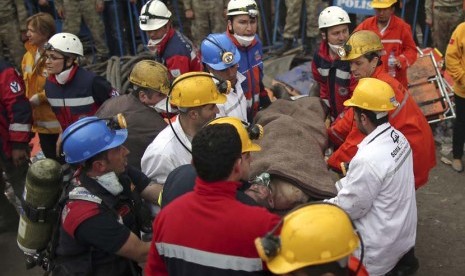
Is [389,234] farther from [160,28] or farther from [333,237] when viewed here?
[160,28]

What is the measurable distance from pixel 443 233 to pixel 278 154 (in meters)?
2.32

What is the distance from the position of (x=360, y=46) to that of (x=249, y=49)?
1.37 meters

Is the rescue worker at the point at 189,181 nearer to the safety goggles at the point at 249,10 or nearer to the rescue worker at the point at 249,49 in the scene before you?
the rescue worker at the point at 249,49

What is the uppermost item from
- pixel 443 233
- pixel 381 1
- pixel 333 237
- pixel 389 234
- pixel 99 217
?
pixel 381 1

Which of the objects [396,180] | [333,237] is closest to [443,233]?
[396,180]

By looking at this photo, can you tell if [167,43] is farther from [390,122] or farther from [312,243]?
[312,243]

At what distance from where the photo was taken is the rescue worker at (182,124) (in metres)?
3.74

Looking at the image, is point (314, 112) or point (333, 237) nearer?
point (333, 237)

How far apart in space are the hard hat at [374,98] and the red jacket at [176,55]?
248cm

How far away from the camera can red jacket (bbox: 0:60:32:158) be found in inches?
201

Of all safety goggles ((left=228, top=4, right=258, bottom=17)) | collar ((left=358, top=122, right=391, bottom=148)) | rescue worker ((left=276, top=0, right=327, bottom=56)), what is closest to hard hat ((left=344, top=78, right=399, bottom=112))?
collar ((left=358, top=122, right=391, bottom=148))

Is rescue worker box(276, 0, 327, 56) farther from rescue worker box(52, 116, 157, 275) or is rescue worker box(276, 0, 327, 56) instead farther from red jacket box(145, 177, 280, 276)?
red jacket box(145, 177, 280, 276)

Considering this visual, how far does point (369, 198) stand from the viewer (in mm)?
3520

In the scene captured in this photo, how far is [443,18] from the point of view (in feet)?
25.2
